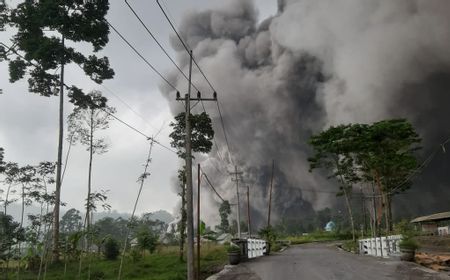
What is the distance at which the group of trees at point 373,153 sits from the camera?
45875mm

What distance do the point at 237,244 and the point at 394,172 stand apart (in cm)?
2810

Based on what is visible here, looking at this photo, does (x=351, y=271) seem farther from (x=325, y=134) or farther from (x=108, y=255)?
(x=325, y=134)

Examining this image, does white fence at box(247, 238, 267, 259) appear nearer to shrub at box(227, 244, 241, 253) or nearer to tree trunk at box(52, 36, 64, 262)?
shrub at box(227, 244, 241, 253)

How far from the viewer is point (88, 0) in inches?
1470

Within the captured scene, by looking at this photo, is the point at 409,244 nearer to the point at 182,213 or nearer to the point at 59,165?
the point at 182,213

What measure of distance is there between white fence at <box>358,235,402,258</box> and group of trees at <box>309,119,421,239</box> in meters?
12.3

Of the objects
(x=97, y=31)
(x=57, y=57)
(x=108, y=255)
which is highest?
(x=97, y=31)

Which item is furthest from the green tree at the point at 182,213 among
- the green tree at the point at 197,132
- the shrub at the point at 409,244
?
the shrub at the point at 409,244

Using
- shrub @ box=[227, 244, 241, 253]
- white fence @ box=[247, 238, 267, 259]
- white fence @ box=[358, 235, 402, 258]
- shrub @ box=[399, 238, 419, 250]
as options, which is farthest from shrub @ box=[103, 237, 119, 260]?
shrub @ box=[399, 238, 419, 250]

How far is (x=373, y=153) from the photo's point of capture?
47.2 metres

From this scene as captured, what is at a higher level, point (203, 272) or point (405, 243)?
point (405, 243)

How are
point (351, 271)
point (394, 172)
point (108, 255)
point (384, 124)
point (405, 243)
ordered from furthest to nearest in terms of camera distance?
point (394, 172)
point (384, 124)
point (108, 255)
point (405, 243)
point (351, 271)

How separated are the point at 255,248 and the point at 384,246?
34.1 ft

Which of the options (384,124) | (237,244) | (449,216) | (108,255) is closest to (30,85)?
(108,255)
